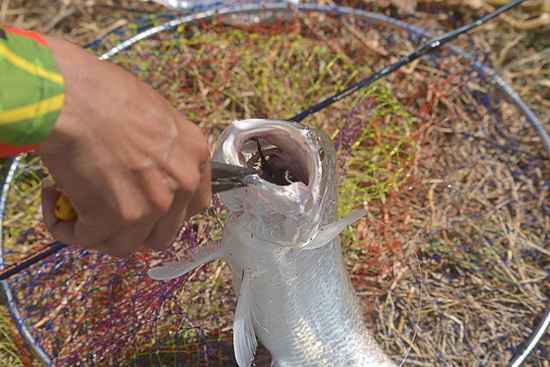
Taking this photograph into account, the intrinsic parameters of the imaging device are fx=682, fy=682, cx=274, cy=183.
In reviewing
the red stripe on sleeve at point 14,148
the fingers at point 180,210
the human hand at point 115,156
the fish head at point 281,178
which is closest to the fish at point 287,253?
the fish head at point 281,178

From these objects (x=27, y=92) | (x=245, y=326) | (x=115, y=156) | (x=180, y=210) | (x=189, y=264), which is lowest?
(x=245, y=326)

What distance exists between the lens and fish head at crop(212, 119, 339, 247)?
149 cm

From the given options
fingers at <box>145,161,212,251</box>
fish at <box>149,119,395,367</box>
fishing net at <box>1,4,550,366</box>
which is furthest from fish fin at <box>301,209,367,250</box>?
fishing net at <box>1,4,550,366</box>

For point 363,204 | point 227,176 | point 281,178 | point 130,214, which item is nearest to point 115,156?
point 130,214

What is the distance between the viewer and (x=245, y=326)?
1726 millimetres

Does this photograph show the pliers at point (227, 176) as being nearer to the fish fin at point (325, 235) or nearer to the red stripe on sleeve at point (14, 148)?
the fish fin at point (325, 235)

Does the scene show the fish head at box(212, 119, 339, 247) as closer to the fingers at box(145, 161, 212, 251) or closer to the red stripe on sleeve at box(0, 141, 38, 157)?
the fingers at box(145, 161, 212, 251)

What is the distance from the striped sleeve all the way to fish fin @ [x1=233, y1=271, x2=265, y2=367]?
29.5 inches

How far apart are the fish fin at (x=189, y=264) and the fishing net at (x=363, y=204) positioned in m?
0.45

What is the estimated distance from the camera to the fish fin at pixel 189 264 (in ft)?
5.61

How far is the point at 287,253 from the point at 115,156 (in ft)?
2.12

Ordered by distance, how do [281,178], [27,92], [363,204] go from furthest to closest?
[363,204]
[281,178]
[27,92]

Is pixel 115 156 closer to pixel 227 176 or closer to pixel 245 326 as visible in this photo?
pixel 227 176

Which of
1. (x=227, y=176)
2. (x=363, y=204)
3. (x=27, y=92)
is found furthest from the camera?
(x=363, y=204)
